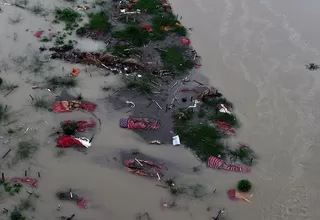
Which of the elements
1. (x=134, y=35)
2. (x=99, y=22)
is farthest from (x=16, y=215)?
(x=99, y=22)

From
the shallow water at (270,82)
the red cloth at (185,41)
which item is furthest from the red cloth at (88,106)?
the red cloth at (185,41)

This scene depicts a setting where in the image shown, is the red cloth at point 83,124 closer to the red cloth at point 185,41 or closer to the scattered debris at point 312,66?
the red cloth at point 185,41

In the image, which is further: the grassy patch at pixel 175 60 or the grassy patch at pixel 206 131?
the grassy patch at pixel 175 60

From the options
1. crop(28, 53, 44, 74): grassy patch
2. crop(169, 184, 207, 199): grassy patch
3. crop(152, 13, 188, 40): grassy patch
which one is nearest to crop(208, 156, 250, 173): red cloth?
crop(169, 184, 207, 199): grassy patch

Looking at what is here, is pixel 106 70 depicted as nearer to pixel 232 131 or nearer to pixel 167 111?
pixel 167 111

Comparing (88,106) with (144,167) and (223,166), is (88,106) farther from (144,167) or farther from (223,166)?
(223,166)

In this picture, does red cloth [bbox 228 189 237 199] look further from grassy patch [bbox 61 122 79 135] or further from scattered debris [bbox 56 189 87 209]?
grassy patch [bbox 61 122 79 135]
